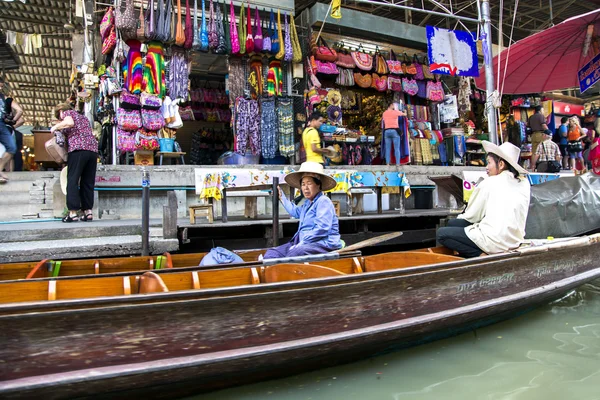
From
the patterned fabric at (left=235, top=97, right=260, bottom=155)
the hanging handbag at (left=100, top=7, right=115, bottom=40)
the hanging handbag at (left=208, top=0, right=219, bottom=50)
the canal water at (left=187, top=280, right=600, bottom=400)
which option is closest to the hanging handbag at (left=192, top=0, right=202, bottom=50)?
the hanging handbag at (left=208, top=0, right=219, bottom=50)

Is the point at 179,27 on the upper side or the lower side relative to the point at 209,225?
upper

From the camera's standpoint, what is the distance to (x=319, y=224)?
371cm

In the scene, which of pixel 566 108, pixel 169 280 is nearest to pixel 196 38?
pixel 169 280

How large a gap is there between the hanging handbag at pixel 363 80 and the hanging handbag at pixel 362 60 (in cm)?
16

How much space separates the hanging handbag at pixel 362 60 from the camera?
9438mm

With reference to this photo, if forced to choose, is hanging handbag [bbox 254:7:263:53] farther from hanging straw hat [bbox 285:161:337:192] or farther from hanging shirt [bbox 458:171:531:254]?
hanging shirt [bbox 458:171:531:254]

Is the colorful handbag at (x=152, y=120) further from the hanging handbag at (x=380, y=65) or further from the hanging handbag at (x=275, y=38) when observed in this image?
the hanging handbag at (x=380, y=65)

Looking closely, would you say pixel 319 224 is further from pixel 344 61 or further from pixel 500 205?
pixel 344 61

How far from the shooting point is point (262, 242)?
19.6 feet

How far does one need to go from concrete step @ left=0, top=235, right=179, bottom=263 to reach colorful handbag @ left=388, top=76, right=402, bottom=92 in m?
6.94

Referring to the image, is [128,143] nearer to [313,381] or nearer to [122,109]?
[122,109]

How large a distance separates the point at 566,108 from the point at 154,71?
41.9 ft

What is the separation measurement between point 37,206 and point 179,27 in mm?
3740

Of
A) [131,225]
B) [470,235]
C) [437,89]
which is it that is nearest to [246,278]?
[470,235]
